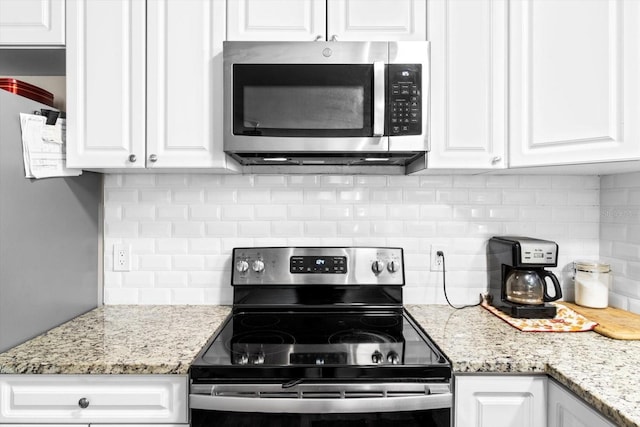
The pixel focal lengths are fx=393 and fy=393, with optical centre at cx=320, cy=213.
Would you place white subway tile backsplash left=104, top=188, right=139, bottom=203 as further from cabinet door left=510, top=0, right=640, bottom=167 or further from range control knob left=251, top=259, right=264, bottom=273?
cabinet door left=510, top=0, right=640, bottom=167

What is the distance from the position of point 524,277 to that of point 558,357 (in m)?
0.48

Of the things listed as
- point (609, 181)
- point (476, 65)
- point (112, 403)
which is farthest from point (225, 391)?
point (609, 181)

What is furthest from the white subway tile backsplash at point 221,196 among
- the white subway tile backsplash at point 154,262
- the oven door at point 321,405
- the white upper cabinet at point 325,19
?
the oven door at point 321,405

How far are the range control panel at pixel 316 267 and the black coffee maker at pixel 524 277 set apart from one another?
16.7 inches

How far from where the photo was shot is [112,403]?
3.90ft

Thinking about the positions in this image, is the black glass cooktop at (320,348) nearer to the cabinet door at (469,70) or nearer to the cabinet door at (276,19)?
the cabinet door at (469,70)

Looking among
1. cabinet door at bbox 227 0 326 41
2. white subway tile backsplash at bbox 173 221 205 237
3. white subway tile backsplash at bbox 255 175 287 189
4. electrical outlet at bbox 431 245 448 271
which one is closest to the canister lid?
electrical outlet at bbox 431 245 448 271

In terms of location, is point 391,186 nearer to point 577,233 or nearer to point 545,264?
point 545,264

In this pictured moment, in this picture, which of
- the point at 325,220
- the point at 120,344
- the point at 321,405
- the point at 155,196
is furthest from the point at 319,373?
the point at 155,196

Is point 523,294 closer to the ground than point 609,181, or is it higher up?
closer to the ground

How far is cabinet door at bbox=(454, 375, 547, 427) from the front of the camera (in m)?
1.18

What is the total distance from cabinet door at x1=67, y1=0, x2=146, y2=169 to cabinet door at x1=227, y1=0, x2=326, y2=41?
36 cm

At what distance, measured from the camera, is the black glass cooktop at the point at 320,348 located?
1.16 m

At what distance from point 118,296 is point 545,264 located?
1.87 metres
